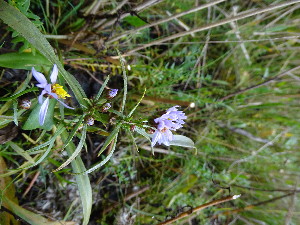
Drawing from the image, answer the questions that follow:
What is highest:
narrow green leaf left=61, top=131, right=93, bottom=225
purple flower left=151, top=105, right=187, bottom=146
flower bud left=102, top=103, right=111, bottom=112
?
flower bud left=102, top=103, right=111, bottom=112

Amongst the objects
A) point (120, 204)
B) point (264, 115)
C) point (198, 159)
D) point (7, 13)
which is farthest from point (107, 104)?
point (264, 115)

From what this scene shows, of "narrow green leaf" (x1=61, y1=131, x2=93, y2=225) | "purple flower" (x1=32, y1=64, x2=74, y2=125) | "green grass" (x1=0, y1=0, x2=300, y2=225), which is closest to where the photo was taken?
"purple flower" (x1=32, y1=64, x2=74, y2=125)

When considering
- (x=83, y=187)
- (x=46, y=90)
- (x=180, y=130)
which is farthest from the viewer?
(x=180, y=130)

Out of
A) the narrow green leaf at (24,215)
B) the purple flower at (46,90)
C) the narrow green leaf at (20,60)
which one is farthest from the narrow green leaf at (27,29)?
the narrow green leaf at (24,215)

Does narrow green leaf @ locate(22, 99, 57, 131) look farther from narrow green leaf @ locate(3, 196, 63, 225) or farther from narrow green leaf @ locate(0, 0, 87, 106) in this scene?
narrow green leaf @ locate(3, 196, 63, 225)

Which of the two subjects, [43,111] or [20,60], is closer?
[43,111]

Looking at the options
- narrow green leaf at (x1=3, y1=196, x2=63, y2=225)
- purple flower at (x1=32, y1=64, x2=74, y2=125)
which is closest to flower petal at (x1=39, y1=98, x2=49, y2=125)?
purple flower at (x1=32, y1=64, x2=74, y2=125)

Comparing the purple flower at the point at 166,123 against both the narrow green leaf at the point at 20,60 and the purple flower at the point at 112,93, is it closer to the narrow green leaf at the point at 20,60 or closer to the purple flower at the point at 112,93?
the purple flower at the point at 112,93

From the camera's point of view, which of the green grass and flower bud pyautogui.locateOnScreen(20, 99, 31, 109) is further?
the green grass

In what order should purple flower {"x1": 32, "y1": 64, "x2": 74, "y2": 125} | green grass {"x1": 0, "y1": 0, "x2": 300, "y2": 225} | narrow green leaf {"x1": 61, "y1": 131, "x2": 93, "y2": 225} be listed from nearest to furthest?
purple flower {"x1": 32, "y1": 64, "x2": 74, "y2": 125} < narrow green leaf {"x1": 61, "y1": 131, "x2": 93, "y2": 225} < green grass {"x1": 0, "y1": 0, "x2": 300, "y2": 225}

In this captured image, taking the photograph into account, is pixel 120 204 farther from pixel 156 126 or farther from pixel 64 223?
pixel 156 126

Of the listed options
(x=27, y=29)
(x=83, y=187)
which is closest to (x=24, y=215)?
(x=83, y=187)

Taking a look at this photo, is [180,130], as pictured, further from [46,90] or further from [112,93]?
[46,90]
